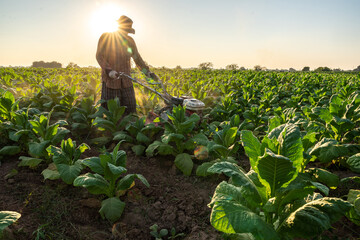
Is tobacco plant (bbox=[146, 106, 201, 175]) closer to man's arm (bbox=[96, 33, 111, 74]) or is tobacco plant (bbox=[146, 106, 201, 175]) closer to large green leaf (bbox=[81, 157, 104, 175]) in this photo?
large green leaf (bbox=[81, 157, 104, 175])

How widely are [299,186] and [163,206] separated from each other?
158 cm

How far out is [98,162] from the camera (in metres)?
2.32

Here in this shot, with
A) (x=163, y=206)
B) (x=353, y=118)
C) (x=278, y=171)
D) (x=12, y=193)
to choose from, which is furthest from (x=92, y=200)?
(x=353, y=118)

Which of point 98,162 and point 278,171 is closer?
point 278,171

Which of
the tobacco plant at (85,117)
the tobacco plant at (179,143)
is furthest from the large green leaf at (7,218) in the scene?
the tobacco plant at (85,117)

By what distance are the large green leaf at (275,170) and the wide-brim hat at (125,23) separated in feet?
14.5

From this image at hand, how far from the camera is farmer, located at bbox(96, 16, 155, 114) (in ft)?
15.6

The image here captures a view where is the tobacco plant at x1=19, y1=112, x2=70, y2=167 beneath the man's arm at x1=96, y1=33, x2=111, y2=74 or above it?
beneath

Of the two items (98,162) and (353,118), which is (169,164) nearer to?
(98,162)

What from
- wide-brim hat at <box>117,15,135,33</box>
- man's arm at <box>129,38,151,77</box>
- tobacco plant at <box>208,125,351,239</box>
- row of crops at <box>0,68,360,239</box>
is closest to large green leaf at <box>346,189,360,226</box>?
row of crops at <box>0,68,360,239</box>

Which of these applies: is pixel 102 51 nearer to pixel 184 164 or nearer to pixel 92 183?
pixel 184 164

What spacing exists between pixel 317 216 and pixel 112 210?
1.72m

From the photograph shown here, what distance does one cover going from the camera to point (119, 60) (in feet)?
16.5

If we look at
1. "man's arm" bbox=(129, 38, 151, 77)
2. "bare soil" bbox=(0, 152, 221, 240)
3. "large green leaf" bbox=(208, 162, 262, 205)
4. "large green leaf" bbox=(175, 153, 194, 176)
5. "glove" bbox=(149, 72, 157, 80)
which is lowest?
"bare soil" bbox=(0, 152, 221, 240)
